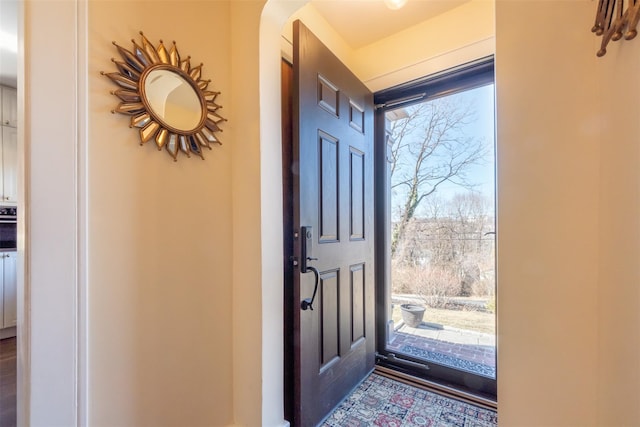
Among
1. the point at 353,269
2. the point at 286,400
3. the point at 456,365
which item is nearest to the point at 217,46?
the point at 353,269

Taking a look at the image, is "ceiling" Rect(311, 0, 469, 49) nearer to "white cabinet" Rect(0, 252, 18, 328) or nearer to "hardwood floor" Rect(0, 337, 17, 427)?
"hardwood floor" Rect(0, 337, 17, 427)

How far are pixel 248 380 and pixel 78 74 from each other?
1398 mm

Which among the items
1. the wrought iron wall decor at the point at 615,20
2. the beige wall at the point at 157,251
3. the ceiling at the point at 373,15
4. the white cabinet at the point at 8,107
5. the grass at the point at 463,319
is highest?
the ceiling at the point at 373,15

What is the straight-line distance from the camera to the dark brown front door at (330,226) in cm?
137

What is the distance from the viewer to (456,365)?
6.40 ft

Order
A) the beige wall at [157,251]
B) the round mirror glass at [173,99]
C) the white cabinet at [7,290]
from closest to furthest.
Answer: the beige wall at [157,251], the round mirror glass at [173,99], the white cabinet at [7,290]

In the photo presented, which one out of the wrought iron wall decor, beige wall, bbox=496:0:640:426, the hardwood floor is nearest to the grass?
beige wall, bbox=496:0:640:426

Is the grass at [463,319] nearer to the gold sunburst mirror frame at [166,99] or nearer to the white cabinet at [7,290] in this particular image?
the gold sunburst mirror frame at [166,99]

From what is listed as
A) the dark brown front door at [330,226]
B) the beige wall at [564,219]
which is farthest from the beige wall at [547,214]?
the dark brown front door at [330,226]

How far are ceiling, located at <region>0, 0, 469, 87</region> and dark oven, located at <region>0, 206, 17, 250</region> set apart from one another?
1.66 m

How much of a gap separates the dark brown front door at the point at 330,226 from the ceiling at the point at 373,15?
402 mm

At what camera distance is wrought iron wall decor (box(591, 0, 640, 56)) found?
1.85 ft

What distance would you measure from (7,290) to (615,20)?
14.3ft

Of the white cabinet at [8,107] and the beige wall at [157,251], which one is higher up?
the white cabinet at [8,107]
